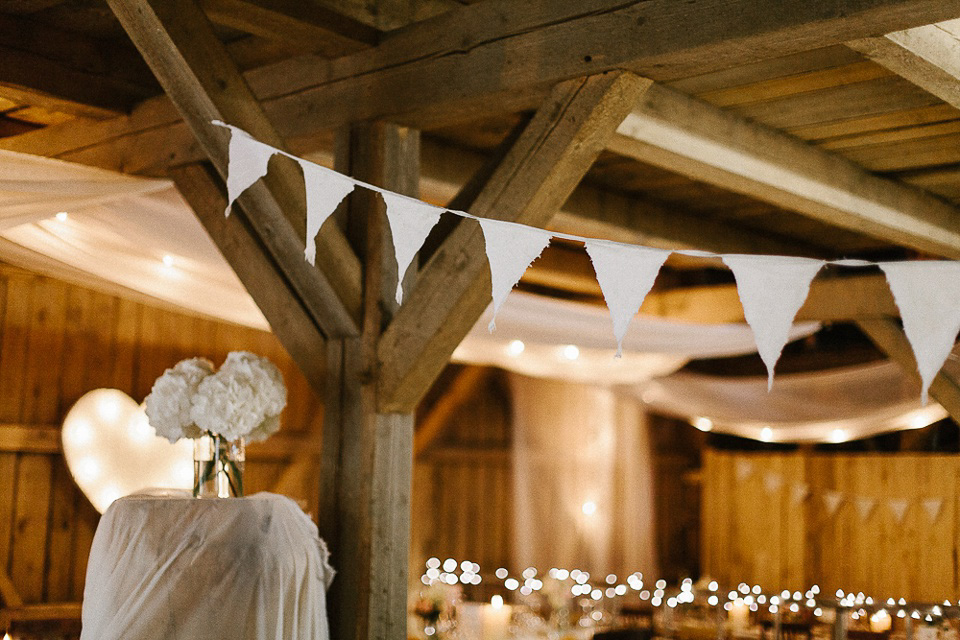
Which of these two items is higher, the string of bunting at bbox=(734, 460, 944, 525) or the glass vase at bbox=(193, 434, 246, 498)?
the glass vase at bbox=(193, 434, 246, 498)

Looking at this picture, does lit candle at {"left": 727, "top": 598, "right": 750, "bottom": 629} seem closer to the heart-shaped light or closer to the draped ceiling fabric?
the draped ceiling fabric

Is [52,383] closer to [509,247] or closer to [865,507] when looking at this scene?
[509,247]

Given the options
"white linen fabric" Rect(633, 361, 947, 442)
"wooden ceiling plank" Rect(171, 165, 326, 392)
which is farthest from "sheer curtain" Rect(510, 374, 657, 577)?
"wooden ceiling plank" Rect(171, 165, 326, 392)

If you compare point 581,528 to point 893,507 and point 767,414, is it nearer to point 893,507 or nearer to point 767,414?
point 767,414

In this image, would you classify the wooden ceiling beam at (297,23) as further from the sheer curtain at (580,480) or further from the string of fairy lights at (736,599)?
the sheer curtain at (580,480)

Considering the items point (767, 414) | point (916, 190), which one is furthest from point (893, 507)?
point (916, 190)

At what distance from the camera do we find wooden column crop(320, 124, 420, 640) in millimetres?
3195

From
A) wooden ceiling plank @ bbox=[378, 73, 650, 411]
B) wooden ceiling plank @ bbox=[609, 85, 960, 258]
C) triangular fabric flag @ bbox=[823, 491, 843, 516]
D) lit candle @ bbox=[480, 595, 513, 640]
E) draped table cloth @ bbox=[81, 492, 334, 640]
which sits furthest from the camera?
triangular fabric flag @ bbox=[823, 491, 843, 516]

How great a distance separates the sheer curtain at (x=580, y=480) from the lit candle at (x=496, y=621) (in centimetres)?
260

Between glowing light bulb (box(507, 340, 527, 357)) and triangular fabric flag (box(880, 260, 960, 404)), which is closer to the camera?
triangular fabric flag (box(880, 260, 960, 404))

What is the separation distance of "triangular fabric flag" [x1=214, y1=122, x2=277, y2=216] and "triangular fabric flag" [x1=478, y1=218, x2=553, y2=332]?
56 cm

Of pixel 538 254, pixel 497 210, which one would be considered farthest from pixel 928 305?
pixel 497 210

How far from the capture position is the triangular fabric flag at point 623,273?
2621 mm

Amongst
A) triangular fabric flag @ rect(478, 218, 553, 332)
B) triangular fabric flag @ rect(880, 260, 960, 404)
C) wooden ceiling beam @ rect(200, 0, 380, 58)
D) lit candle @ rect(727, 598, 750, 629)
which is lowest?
lit candle @ rect(727, 598, 750, 629)
